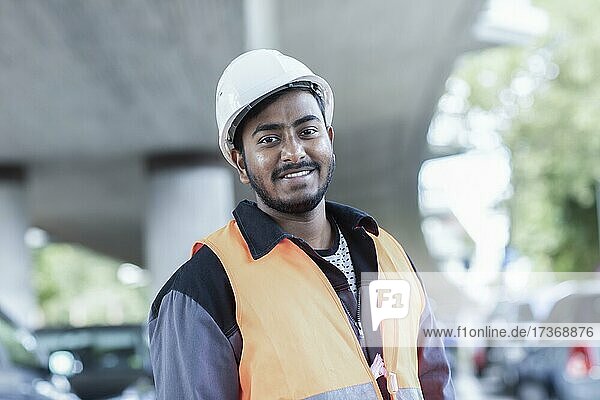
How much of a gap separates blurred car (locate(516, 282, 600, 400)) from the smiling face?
638 centimetres

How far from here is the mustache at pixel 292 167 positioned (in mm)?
2291

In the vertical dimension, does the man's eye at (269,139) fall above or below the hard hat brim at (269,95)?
below

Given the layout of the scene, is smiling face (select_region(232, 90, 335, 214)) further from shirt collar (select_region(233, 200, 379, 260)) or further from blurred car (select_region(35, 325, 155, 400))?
blurred car (select_region(35, 325, 155, 400))

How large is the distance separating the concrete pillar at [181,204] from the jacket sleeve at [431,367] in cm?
1329

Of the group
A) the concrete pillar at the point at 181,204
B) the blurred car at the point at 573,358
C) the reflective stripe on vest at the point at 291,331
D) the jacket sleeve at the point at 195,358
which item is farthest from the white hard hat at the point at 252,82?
the concrete pillar at the point at 181,204

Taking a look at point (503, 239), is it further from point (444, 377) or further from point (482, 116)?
point (444, 377)

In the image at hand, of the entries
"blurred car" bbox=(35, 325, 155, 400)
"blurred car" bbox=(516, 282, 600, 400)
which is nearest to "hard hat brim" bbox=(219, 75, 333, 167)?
"blurred car" bbox=(516, 282, 600, 400)

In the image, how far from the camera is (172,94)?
39.6ft

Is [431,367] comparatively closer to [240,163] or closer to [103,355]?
[240,163]

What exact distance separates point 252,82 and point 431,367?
76cm

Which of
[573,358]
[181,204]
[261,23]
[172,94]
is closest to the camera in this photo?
[573,358]

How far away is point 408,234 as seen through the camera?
27.8 metres

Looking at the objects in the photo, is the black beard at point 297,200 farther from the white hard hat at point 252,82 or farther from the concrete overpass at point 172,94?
the concrete overpass at point 172,94

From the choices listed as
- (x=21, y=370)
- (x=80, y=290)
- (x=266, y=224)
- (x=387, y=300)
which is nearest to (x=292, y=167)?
(x=266, y=224)
